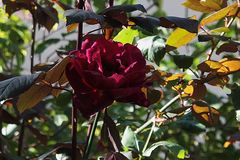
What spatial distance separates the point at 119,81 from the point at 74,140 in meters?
0.20

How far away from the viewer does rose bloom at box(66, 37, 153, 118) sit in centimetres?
78

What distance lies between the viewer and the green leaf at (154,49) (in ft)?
3.27

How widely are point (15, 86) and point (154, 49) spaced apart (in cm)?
31

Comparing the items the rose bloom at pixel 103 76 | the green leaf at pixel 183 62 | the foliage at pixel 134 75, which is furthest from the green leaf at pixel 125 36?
the rose bloom at pixel 103 76

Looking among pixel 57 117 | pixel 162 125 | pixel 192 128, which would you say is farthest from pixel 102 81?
pixel 57 117

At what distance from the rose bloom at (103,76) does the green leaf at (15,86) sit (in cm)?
6

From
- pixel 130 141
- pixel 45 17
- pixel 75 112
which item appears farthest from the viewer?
pixel 45 17

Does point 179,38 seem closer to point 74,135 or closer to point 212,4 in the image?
point 212,4

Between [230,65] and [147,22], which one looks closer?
[147,22]

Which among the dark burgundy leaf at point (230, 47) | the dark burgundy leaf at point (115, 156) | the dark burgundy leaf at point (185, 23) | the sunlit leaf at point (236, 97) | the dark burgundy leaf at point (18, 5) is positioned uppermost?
the dark burgundy leaf at point (185, 23)

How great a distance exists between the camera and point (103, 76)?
778mm

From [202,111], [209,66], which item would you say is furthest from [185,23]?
[202,111]

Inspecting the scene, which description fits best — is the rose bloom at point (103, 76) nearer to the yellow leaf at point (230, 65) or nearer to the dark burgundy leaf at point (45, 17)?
the yellow leaf at point (230, 65)

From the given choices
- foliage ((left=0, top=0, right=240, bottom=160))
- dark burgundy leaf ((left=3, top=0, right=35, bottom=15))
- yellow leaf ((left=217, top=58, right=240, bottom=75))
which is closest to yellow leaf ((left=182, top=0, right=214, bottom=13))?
foliage ((left=0, top=0, right=240, bottom=160))
